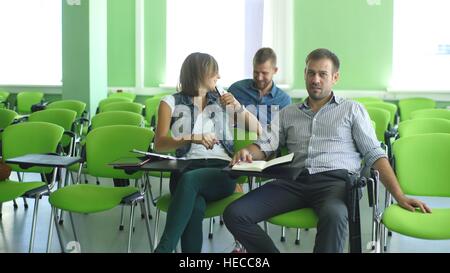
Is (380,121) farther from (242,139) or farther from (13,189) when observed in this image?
(13,189)

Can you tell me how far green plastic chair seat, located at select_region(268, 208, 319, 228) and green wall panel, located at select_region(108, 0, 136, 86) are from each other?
21.7ft

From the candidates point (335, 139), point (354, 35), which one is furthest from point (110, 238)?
point (354, 35)

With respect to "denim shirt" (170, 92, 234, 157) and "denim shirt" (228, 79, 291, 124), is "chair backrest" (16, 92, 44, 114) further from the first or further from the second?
"denim shirt" (170, 92, 234, 157)

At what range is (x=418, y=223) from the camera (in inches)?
118

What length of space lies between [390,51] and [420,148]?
4884 millimetres

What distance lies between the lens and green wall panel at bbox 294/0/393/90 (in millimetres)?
8031

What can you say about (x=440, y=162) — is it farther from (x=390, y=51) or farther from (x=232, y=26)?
(x=232, y=26)

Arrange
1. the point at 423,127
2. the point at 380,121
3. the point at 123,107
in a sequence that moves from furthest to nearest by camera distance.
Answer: the point at 123,107, the point at 380,121, the point at 423,127

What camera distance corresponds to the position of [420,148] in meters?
3.45

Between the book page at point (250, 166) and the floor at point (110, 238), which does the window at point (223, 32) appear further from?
the book page at point (250, 166)

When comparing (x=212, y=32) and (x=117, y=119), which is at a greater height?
(x=212, y=32)

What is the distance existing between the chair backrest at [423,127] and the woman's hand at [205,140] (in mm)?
1970

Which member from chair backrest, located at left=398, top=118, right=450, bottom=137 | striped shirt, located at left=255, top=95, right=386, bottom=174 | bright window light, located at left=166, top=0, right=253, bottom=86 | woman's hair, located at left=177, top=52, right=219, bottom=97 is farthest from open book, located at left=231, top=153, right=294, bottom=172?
bright window light, located at left=166, top=0, right=253, bottom=86

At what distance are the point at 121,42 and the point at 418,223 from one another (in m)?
7.14
